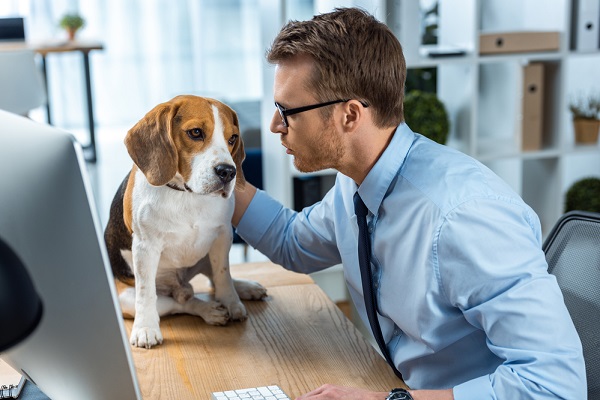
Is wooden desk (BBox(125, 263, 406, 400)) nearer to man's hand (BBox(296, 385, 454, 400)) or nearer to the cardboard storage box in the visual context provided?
man's hand (BBox(296, 385, 454, 400))

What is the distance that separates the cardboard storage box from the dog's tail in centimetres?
223

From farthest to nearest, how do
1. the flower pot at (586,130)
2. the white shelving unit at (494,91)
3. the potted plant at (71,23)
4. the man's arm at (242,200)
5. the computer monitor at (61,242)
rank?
the potted plant at (71,23)
the flower pot at (586,130)
the white shelving unit at (494,91)
the man's arm at (242,200)
the computer monitor at (61,242)

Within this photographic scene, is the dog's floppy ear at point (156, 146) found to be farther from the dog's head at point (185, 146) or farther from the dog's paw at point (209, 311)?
the dog's paw at point (209, 311)

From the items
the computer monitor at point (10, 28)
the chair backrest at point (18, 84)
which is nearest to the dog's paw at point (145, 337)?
the chair backrest at point (18, 84)

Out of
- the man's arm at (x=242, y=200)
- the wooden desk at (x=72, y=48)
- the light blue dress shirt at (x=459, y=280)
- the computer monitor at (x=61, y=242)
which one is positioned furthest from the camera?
the wooden desk at (x=72, y=48)

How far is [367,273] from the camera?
1415mm

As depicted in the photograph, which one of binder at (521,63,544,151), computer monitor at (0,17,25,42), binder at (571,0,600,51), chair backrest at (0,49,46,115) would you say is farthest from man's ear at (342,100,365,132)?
computer monitor at (0,17,25,42)

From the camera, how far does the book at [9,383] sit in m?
1.24

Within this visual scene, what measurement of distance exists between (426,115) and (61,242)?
2.71 meters

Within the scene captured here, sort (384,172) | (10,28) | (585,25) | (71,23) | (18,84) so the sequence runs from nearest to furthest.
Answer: (384,172) → (18,84) → (585,25) → (10,28) → (71,23)

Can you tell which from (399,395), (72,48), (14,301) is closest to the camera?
(14,301)

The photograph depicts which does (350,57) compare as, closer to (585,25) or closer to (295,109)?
(295,109)

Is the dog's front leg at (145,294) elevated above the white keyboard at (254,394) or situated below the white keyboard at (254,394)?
above

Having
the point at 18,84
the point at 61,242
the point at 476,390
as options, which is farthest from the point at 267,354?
the point at 18,84
